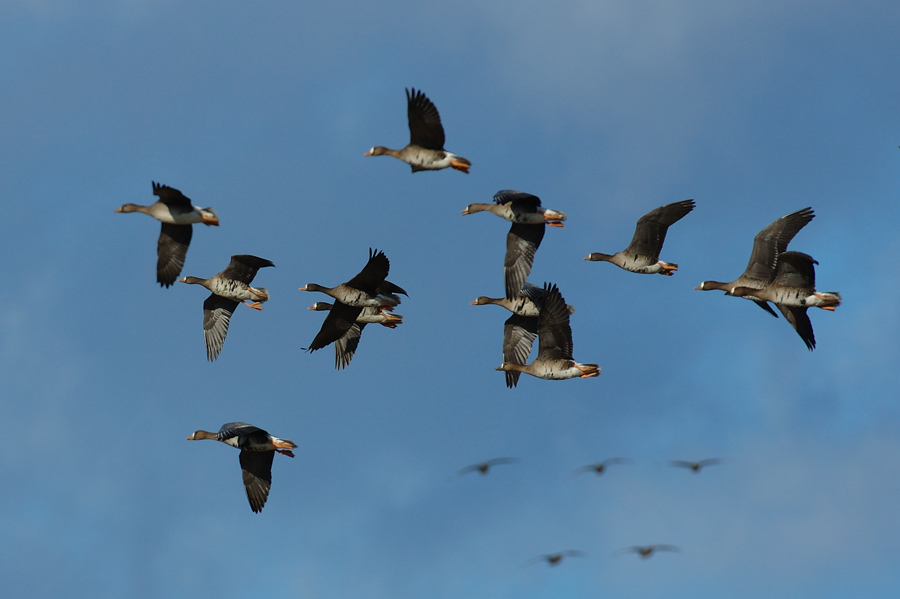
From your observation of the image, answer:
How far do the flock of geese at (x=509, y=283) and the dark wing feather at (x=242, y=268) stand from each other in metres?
0.04

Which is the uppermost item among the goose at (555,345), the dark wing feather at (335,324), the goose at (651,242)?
the goose at (651,242)

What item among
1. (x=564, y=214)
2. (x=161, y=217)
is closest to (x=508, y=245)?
(x=564, y=214)

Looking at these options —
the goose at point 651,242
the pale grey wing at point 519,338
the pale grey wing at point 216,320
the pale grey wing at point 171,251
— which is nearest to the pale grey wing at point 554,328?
the goose at point 651,242

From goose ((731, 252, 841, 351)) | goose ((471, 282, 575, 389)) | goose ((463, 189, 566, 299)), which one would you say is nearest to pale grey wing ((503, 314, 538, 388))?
goose ((471, 282, 575, 389))

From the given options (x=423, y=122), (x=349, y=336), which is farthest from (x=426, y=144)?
(x=349, y=336)

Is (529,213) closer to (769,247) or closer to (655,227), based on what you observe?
(655,227)

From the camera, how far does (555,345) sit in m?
41.9

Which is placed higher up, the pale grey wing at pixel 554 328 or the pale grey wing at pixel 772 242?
the pale grey wing at pixel 772 242

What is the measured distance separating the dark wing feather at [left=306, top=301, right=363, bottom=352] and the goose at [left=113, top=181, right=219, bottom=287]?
560 centimetres

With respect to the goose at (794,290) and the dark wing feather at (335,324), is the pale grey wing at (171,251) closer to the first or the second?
the dark wing feather at (335,324)

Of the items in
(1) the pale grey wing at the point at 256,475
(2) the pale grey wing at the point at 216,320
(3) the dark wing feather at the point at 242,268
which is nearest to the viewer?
(1) the pale grey wing at the point at 256,475

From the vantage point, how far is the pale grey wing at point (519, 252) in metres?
43.3

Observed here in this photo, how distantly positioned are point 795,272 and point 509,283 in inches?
329

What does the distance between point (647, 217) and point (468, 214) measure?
228 inches
